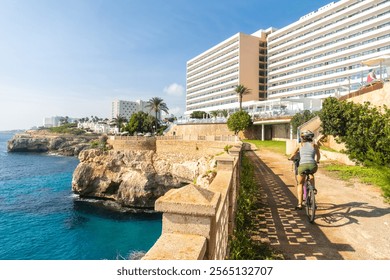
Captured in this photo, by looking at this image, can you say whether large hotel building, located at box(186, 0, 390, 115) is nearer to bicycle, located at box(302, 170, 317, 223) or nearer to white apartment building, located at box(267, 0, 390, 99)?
white apartment building, located at box(267, 0, 390, 99)

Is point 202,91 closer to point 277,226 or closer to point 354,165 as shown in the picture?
point 354,165

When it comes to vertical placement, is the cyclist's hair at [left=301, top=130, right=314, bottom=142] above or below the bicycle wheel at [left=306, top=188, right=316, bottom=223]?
above

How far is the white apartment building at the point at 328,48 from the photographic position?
154 ft

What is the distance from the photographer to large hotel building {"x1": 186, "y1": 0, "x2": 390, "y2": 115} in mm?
47219

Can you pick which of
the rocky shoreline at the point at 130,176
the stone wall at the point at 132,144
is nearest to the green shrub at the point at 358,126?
the rocky shoreline at the point at 130,176

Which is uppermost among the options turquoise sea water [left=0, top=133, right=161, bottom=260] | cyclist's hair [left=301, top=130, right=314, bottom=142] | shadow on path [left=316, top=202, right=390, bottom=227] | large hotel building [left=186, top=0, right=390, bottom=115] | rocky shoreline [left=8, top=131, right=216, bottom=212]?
large hotel building [left=186, top=0, right=390, bottom=115]

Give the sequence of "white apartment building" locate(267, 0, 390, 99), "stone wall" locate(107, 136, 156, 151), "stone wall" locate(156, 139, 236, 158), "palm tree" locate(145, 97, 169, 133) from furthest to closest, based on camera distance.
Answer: "palm tree" locate(145, 97, 169, 133) → "white apartment building" locate(267, 0, 390, 99) → "stone wall" locate(107, 136, 156, 151) → "stone wall" locate(156, 139, 236, 158)

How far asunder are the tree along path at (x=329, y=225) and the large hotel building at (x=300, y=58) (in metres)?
32.3

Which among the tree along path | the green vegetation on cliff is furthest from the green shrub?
the green vegetation on cliff

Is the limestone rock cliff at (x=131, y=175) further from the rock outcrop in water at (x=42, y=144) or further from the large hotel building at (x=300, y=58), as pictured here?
the rock outcrop in water at (x=42, y=144)

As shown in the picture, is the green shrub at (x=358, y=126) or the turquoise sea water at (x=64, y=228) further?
the turquoise sea water at (x=64, y=228)

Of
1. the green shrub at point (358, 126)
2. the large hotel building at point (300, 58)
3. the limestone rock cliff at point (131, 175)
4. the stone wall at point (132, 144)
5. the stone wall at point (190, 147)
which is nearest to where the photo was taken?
the green shrub at point (358, 126)

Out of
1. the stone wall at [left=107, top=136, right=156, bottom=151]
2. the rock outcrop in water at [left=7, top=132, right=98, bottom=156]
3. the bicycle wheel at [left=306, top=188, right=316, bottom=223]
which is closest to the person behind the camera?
the bicycle wheel at [left=306, top=188, right=316, bottom=223]

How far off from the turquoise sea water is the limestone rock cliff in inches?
108
